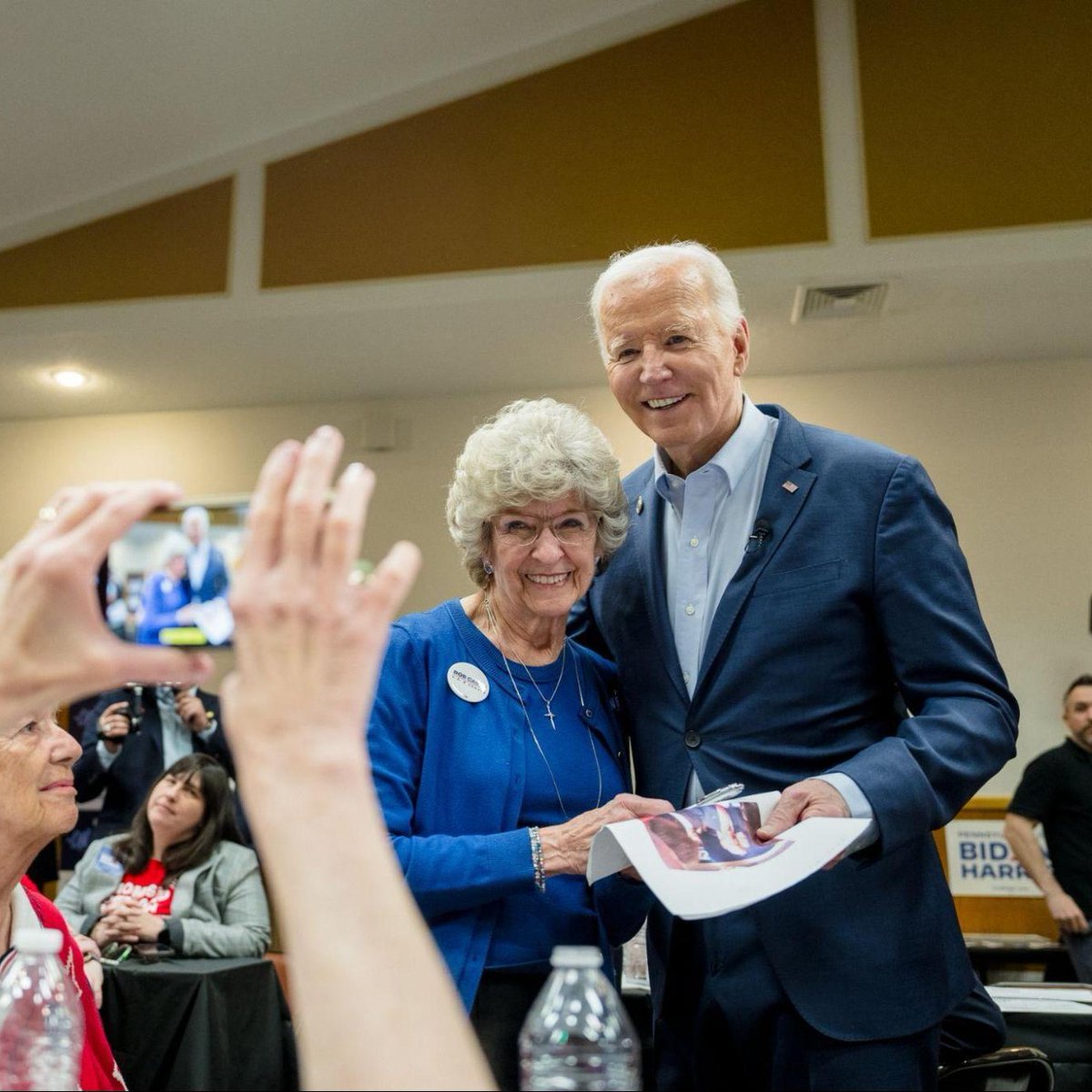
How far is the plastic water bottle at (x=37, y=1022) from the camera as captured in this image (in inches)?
40.1

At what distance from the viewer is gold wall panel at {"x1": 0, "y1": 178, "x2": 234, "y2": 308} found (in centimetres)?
616

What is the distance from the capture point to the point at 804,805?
152 centimetres

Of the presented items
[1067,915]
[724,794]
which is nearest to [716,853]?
[724,794]

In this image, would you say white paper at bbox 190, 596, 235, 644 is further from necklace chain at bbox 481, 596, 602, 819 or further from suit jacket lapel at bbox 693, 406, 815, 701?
suit jacket lapel at bbox 693, 406, 815, 701

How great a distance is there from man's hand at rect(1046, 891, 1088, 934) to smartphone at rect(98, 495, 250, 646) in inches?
167

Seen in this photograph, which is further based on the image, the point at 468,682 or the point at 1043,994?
the point at 1043,994

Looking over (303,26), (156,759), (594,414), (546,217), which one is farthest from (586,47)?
(156,759)

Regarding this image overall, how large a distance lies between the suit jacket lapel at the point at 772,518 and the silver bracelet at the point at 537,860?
32 centimetres

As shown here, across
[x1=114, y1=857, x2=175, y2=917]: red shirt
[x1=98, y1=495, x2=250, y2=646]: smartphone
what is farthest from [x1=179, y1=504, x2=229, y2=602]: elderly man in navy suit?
[x1=114, y1=857, x2=175, y2=917]: red shirt

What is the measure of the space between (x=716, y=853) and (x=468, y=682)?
62cm

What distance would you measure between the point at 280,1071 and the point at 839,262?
3.99 metres

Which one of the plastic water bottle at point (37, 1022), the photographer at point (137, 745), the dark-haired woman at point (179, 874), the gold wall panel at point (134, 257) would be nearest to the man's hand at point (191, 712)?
the photographer at point (137, 745)

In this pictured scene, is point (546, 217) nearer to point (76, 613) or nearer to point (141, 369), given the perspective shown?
point (141, 369)

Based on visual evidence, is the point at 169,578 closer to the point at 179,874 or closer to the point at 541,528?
the point at 179,874
